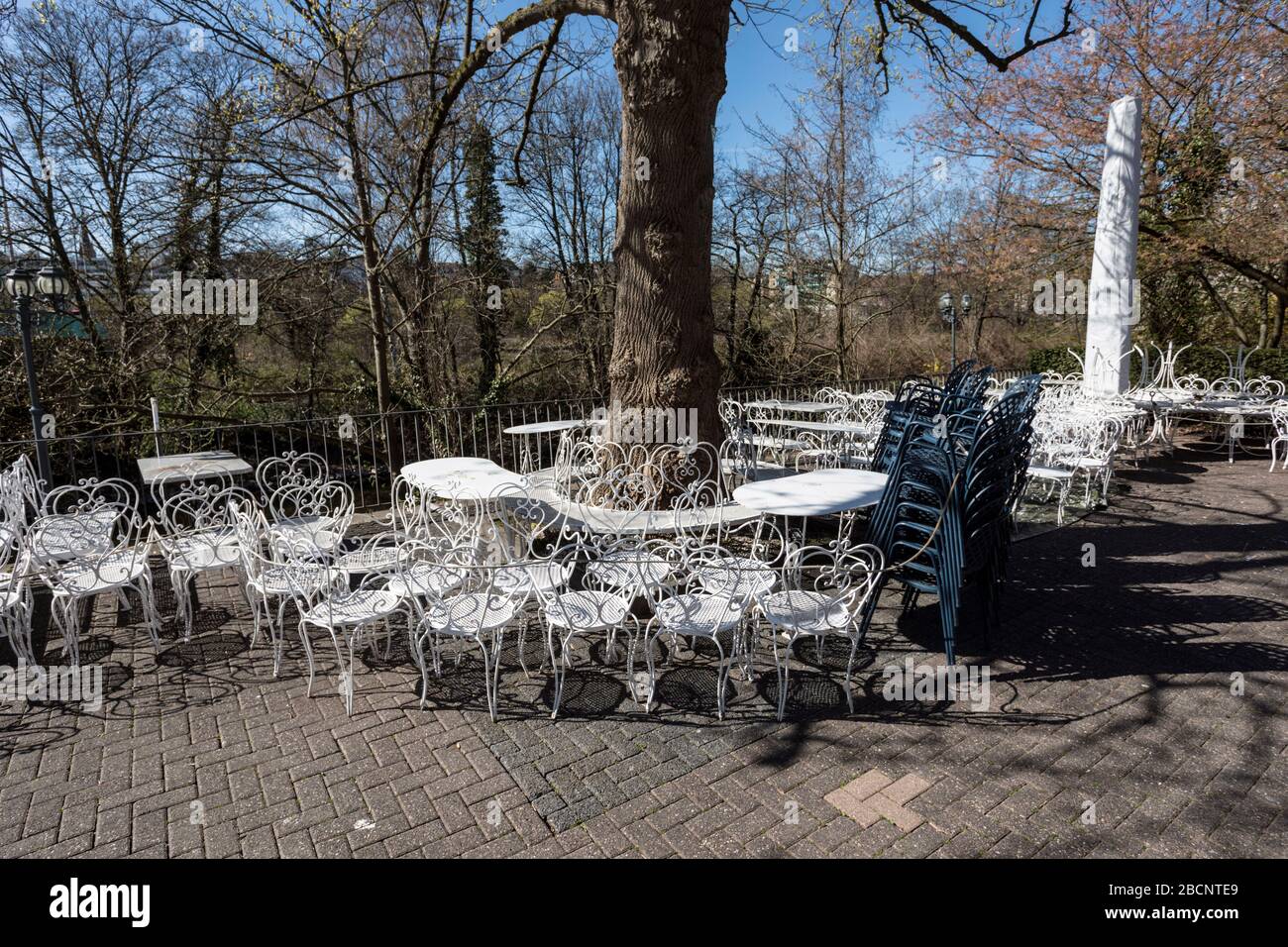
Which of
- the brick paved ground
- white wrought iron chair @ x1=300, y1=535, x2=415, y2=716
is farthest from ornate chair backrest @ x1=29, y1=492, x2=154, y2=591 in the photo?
white wrought iron chair @ x1=300, y1=535, x2=415, y2=716

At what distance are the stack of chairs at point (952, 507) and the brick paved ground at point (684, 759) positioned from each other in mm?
504

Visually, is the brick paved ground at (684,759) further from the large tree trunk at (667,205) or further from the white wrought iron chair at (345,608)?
the large tree trunk at (667,205)

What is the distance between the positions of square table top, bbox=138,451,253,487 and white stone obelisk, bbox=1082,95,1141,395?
1150 cm

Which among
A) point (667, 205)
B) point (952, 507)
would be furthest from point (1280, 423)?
point (667, 205)

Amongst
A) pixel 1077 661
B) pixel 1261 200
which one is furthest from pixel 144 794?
pixel 1261 200

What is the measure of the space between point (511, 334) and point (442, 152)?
5.41 meters

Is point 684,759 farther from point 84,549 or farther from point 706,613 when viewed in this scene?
point 84,549

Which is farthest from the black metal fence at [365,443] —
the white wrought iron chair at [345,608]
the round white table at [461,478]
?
the white wrought iron chair at [345,608]

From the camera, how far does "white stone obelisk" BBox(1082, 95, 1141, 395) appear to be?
34.2 feet

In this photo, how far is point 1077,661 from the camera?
4.14m

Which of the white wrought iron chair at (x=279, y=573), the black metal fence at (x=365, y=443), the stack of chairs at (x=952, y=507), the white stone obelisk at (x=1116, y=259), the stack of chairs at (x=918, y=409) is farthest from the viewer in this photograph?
the white stone obelisk at (x=1116, y=259)

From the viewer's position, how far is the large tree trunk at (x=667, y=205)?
5188 mm

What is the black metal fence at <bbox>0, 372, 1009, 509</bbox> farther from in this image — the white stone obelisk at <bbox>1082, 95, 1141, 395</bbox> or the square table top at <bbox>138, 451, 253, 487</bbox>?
the white stone obelisk at <bbox>1082, 95, 1141, 395</bbox>
